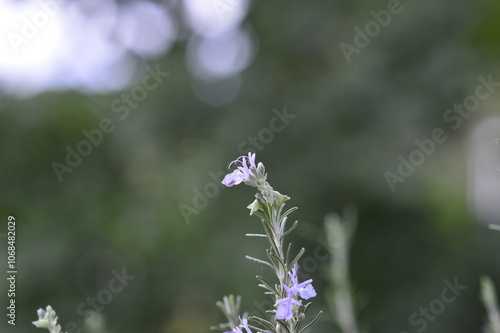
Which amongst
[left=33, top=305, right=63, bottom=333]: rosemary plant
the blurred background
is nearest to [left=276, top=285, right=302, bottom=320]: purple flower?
[left=33, top=305, right=63, bottom=333]: rosemary plant

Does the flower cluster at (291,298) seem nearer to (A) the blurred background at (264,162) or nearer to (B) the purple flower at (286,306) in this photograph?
(B) the purple flower at (286,306)

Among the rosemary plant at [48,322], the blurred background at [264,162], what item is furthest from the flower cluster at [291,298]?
the blurred background at [264,162]

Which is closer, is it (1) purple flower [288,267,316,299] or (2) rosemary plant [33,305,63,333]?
(1) purple flower [288,267,316,299]

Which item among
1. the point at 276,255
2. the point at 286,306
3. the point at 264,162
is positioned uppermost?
the point at 264,162

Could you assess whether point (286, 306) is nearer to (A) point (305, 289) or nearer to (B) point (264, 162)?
(A) point (305, 289)

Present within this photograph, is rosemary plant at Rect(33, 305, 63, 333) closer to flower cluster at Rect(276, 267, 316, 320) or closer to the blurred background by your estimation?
flower cluster at Rect(276, 267, 316, 320)

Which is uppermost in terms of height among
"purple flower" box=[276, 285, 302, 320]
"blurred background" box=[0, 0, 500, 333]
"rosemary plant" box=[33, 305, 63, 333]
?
"blurred background" box=[0, 0, 500, 333]

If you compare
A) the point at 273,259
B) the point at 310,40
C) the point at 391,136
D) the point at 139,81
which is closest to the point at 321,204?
the point at 391,136

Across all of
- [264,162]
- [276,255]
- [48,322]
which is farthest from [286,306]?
[264,162]

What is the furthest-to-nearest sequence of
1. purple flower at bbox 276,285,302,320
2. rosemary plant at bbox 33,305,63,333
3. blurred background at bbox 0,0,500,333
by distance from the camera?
1. blurred background at bbox 0,0,500,333
2. rosemary plant at bbox 33,305,63,333
3. purple flower at bbox 276,285,302,320
